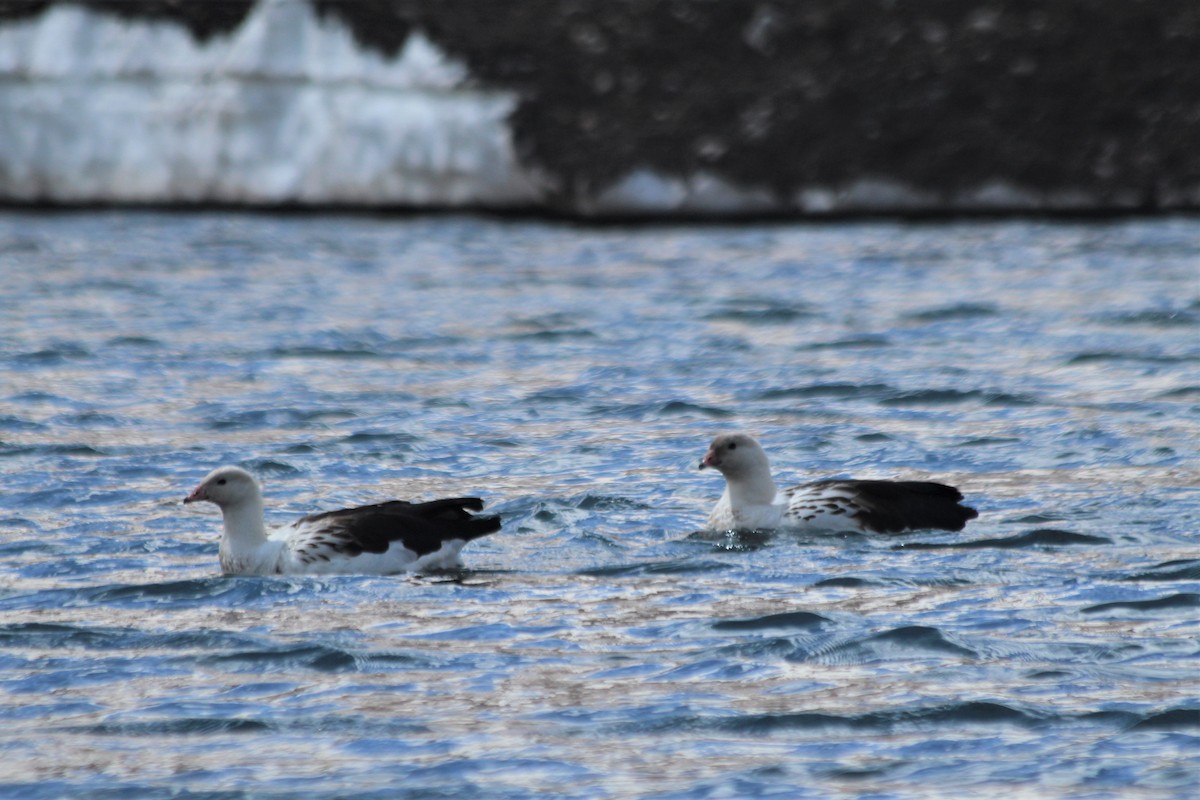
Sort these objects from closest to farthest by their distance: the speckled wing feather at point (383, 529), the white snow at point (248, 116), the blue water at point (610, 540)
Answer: the blue water at point (610, 540) → the speckled wing feather at point (383, 529) → the white snow at point (248, 116)

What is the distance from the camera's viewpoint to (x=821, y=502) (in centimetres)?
1084

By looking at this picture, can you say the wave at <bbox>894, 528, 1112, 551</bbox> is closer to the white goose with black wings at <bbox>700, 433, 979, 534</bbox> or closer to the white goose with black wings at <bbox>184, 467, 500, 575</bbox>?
the white goose with black wings at <bbox>700, 433, 979, 534</bbox>

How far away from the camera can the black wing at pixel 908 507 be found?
10.6 m

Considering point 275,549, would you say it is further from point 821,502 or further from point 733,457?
point 821,502

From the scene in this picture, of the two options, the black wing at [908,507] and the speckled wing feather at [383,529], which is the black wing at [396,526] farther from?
the black wing at [908,507]

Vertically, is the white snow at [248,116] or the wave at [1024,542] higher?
the white snow at [248,116]

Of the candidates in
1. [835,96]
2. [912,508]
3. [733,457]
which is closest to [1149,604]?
[912,508]

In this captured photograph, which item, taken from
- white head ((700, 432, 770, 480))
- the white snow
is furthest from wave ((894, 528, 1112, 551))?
the white snow

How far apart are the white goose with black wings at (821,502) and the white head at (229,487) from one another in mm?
2451

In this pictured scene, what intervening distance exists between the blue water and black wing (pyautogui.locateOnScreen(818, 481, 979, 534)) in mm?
112

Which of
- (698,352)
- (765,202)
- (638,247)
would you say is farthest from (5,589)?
(765,202)

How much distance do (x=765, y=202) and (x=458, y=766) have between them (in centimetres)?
2083

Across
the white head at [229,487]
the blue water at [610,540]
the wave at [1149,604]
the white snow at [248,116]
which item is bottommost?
the blue water at [610,540]

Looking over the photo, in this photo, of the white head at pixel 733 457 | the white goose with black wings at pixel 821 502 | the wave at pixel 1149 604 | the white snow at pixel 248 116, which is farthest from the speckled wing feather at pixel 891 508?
the white snow at pixel 248 116
